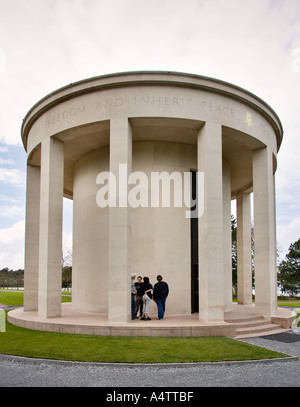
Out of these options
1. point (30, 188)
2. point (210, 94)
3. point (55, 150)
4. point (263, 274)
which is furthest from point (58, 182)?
point (263, 274)

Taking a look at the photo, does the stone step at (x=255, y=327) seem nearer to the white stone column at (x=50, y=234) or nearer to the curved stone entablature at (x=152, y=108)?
the white stone column at (x=50, y=234)

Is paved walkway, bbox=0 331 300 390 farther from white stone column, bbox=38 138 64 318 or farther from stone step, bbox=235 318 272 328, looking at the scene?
white stone column, bbox=38 138 64 318

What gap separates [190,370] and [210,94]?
1005 cm

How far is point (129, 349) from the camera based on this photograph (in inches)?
370

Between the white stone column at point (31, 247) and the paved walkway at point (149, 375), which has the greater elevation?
the white stone column at point (31, 247)

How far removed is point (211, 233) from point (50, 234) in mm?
6346

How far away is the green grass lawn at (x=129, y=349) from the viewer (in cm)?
855

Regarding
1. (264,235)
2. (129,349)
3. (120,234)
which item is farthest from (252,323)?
(120,234)

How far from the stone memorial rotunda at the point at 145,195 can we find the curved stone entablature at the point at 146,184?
44 millimetres

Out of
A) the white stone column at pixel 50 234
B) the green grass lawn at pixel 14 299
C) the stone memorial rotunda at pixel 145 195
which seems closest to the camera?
the stone memorial rotunda at pixel 145 195

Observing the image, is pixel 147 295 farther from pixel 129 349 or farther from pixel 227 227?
pixel 227 227

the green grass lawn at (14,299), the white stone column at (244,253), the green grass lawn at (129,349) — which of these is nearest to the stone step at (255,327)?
the green grass lawn at (129,349)
